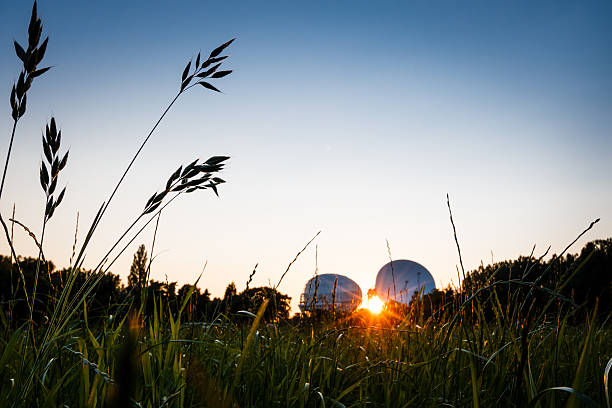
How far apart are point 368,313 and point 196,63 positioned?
15.2 feet

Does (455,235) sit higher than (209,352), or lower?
higher

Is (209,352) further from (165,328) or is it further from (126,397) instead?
(126,397)

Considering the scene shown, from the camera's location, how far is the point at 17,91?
152cm

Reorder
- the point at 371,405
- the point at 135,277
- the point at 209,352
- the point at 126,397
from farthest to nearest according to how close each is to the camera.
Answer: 1. the point at 209,352
2. the point at 371,405
3. the point at 135,277
4. the point at 126,397

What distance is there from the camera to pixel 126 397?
237mm

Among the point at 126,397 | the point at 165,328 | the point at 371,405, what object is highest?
the point at 126,397

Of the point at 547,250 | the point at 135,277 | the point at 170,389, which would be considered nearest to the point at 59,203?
the point at 135,277

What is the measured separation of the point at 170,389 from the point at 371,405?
1.04 m

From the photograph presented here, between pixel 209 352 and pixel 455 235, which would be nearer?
pixel 455 235

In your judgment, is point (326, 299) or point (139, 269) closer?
point (139, 269)

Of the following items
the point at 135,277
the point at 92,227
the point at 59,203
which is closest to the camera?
the point at 92,227

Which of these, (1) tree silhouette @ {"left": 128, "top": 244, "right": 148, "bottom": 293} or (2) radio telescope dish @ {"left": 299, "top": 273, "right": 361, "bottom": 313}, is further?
(2) radio telescope dish @ {"left": 299, "top": 273, "right": 361, "bottom": 313}

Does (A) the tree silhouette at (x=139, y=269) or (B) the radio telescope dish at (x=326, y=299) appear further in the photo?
(B) the radio telescope dish at (x=326, y=299)

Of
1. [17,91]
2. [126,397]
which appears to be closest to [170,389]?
[17,91]
